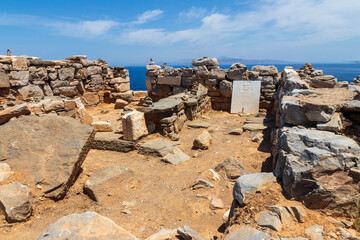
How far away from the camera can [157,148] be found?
577 centimetres

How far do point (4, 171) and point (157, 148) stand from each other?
3.02m

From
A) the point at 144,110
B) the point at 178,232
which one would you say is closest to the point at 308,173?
the point at 178,232

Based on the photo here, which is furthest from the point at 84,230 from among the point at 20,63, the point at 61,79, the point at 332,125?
the point at 61,79

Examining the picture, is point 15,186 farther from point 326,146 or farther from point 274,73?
point 274,73

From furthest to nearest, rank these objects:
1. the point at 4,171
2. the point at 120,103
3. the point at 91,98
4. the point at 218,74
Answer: the point at 91,98, the point at 120,103, the point at 218,74, the point at 4,171

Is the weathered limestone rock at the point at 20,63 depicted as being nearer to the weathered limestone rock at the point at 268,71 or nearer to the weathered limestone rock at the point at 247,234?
the weathered limestone rock at the point at 268,71

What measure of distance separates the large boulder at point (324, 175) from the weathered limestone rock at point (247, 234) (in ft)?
2.38

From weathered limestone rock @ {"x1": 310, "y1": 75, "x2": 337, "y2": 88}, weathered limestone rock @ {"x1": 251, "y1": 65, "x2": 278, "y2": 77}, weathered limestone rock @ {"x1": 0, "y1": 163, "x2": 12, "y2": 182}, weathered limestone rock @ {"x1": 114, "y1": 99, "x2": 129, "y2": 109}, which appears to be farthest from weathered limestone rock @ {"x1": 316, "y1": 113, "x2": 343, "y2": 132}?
weathered limestone rock @ {"x1": 114, "y1": 99, "x2": 129, "y2": 109}

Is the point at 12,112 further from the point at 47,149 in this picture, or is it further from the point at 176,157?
the point at 176,157

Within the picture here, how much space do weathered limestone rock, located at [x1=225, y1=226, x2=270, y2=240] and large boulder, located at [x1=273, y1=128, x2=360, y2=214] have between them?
2.38 feet

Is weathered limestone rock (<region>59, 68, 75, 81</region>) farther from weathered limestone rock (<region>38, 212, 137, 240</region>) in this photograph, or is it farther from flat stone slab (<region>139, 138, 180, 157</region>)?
weathered limestone rock (<region>38, 212, 137, 240</region>)

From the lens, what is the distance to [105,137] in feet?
20.7

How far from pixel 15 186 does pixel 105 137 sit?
2.92 meters

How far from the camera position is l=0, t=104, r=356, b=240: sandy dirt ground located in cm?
289
